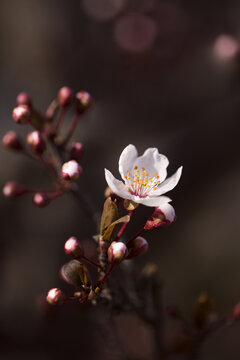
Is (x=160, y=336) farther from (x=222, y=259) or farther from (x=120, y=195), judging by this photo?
(x=222, y=259)

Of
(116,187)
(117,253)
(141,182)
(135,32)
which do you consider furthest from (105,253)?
(135,32)

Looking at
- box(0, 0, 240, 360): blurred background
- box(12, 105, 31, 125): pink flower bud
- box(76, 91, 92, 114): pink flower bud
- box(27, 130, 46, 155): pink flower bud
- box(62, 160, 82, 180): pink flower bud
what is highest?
box(12, 105, 31, 125): pink flower bud

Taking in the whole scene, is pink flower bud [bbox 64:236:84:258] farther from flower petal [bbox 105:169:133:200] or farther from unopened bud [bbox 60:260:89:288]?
flower petal [bbox 105:169:133:200]

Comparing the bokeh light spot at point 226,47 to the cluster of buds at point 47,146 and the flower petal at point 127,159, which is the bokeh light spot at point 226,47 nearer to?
the cluster of buds at point 47,146

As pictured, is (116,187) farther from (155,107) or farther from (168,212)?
(155,107)

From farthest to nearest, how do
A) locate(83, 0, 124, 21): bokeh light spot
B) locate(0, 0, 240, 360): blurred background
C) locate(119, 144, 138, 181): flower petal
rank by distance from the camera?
1. locate(83, 0, 124, 21): bokeh light spot
2. locate(0, 0, 240, 360): blurred background
3. locate(119, 144, 138, 181): flower petal

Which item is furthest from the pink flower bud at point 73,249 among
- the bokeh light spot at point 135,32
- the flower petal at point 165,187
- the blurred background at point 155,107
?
the bokeh light spot at point 135,32

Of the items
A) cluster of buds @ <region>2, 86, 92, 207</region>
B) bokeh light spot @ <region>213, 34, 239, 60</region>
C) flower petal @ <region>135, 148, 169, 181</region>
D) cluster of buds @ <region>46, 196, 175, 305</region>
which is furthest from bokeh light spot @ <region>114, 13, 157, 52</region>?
cluster of buds @ <region>46, 196, 175, 305</region>
